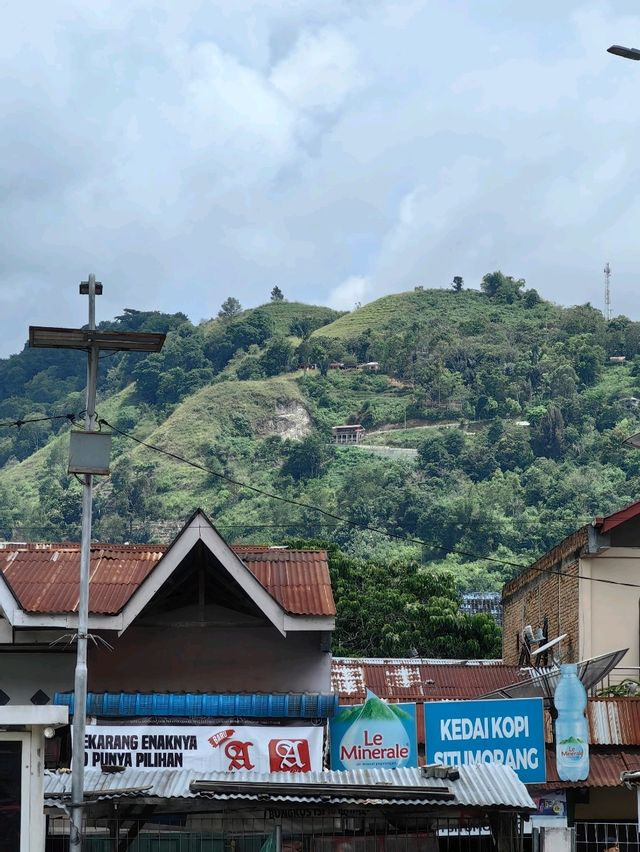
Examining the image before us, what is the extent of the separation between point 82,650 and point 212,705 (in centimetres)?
530

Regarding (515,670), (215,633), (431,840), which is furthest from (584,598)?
(431,840)

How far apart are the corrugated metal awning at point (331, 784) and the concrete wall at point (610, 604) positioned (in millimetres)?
12899

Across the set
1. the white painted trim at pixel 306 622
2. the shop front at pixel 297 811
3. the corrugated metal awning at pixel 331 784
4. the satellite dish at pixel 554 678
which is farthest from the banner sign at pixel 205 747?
the satellite dish at pixel 554 678

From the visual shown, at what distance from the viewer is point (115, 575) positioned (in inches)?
871

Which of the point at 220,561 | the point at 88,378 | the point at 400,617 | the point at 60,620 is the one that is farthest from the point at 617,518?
the point at 400,617

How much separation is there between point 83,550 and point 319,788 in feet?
11.3

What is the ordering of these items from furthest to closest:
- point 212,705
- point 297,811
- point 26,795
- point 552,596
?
point 552,596 < point 212,705 < point 297,811 < point 26,795

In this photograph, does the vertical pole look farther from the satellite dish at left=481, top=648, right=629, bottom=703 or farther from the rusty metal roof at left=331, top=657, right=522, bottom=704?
the rusty metal roof at left=331, top=657, right=522, bottom=704

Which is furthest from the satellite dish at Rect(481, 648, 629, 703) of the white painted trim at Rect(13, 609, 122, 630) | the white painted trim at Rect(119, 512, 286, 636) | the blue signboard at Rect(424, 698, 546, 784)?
the white painted trim at Rect(13, 609, 122, 630)

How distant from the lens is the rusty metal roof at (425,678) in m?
30.1

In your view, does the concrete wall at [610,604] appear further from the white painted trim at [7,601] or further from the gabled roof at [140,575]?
the white painted trim at [7,601]

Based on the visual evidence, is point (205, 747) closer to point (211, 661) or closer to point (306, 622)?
point (211, 661)

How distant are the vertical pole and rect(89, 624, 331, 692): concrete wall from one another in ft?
19.9

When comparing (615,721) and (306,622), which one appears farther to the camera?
(615,721)
